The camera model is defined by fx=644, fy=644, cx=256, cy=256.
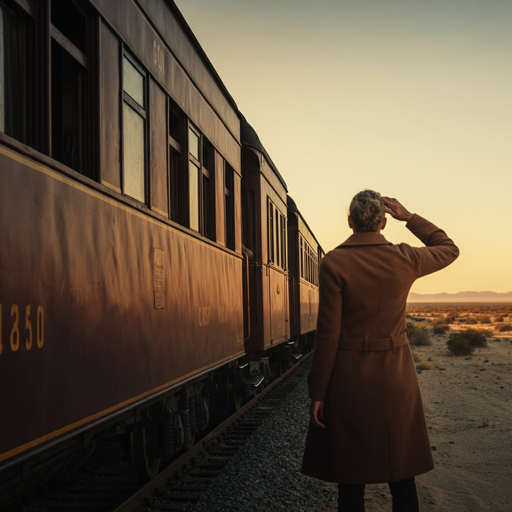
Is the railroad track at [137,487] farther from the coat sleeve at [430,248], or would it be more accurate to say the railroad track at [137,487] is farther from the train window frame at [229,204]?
the coat sleeve at [430,248]

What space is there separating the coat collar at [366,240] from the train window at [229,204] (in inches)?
174

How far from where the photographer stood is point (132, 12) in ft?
13.8

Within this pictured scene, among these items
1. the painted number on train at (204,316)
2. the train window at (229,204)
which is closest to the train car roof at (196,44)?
the train window at (229,204)

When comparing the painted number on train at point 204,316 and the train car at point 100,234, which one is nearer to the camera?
the train car at point 100,234

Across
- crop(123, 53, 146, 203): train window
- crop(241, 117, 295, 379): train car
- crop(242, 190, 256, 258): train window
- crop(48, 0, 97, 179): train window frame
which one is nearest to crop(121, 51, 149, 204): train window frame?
crop(123, 53, 146, 203): train window

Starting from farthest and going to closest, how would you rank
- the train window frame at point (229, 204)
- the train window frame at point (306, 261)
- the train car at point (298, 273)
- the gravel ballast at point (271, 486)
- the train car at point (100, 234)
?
the train window frame at point (306, 261) < the train car at point (298, 273) < the train window frame at point (229, 204) < the gravel ballast at point (271, 486) < the train car at point (100, 234)

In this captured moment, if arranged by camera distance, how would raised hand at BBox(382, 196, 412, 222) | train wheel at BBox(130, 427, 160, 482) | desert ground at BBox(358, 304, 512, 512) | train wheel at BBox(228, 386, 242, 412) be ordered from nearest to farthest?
raised hand at BBox(382, 196, 412, 222) < train wheel at BBox(130, 427, 160, 482) < desert ground at BBox(358, 304, 512, 512) < train wheel at BBox(228, 386, 242, 412)

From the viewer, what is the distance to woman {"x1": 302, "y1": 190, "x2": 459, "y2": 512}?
9.27 ft

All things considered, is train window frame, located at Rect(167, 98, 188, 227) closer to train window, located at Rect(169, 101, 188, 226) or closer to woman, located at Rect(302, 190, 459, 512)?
train window, located at Rect(169, 101, 188, 226)

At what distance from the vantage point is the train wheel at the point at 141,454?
199 inches

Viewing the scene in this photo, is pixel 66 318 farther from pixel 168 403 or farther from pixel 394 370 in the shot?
pixel 168 403

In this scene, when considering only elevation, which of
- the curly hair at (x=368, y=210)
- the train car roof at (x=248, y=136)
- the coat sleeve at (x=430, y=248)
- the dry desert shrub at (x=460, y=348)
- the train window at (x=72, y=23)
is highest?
the train car roof at (x=248, y=136)

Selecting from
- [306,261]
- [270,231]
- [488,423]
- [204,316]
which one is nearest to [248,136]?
[270,231]

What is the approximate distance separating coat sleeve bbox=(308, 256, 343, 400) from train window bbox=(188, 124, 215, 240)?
284 centimetres
